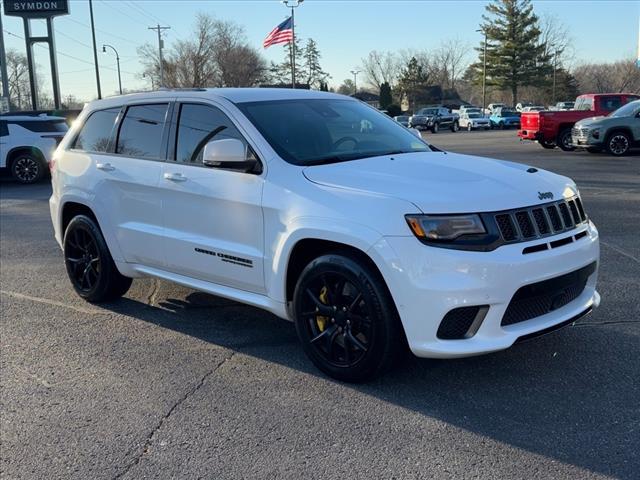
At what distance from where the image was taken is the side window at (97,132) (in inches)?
220

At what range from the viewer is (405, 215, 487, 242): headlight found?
3.49 metres

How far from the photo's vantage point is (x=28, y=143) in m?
16.3

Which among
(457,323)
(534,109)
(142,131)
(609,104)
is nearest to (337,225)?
(457,323)

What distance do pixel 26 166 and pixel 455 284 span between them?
15482 millimetres

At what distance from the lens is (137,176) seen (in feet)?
16.6

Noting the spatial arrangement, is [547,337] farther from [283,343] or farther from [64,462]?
[64,462]

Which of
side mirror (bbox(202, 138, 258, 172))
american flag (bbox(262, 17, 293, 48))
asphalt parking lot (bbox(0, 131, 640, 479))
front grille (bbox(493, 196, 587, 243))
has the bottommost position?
asphalt parking lot (bbox(0, 131, 640, 479))

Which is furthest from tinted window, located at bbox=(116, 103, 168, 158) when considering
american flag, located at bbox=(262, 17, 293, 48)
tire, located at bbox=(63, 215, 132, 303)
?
american flag, located at bbox=(262, 17, 293, 48)

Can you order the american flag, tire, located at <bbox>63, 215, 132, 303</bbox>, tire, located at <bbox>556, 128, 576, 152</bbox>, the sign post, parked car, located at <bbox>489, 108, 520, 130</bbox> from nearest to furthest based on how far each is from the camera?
tire, located at <bbox>63, 215, 132, 303</bbox> → tire, located at <bbox>556, 128, 576, 152</bbox> → the american flag → the sign post → parked car, located at <bbox>489, 108, 520, 130</bbox>

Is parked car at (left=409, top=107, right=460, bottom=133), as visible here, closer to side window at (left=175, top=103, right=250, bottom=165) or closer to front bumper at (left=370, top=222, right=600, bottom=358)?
side window at (left=175, top=103, right=250, bottom=165)

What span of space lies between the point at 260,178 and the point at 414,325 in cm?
142

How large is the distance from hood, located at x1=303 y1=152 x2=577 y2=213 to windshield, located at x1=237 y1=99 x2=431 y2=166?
0.26 m

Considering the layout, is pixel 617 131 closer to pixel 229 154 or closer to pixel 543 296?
pixel 543 296

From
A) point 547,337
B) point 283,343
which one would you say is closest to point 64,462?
point 283,343
